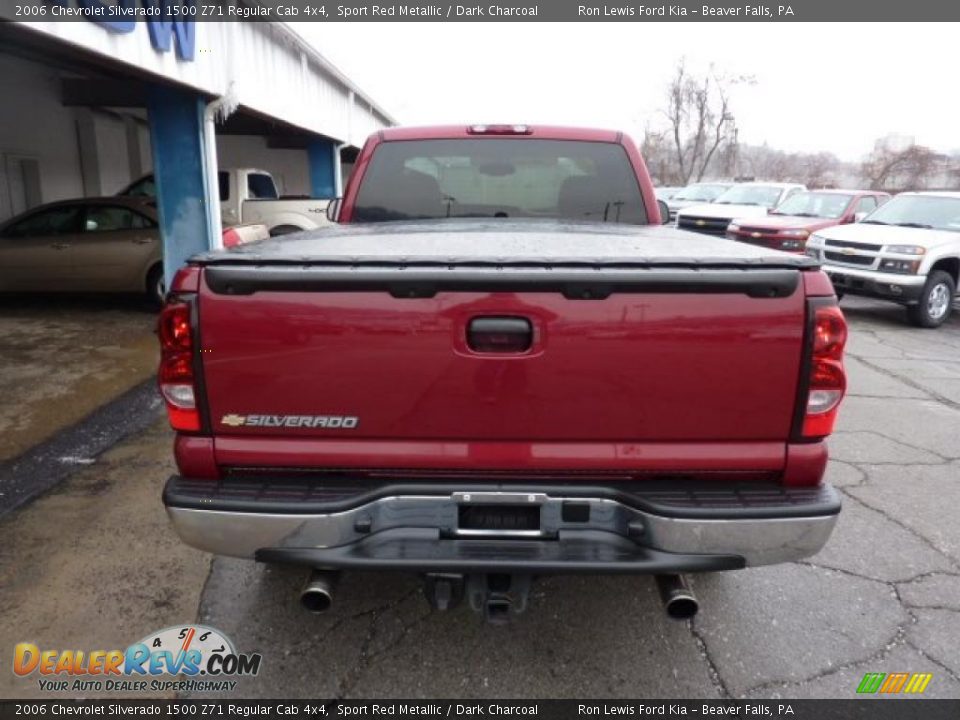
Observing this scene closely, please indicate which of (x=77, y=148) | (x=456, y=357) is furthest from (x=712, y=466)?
(x=77, y=148)

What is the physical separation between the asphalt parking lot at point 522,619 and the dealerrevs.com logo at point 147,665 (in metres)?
0.06

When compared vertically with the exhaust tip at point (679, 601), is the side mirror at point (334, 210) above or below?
above

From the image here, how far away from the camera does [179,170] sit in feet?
25.0

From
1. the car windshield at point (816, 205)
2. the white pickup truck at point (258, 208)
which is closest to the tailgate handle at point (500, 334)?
the white pickup truck at point (258, 208)

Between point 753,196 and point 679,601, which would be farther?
point 753,196

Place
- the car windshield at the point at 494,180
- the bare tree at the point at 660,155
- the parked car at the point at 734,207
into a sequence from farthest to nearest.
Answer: the bare tree at the point at 660,155
the parked car at the point at 734,207
the car windshield at the point at 494,180

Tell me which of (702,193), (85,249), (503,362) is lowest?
(85,249)

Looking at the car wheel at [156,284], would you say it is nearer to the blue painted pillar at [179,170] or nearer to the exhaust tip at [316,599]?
the blue painted pillar at [179,170]

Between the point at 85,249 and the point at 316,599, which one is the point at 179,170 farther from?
the point at 316,599

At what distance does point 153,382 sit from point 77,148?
10.4m

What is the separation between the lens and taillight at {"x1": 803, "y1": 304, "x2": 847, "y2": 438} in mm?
2035

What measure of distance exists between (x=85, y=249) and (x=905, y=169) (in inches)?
Result: 1610

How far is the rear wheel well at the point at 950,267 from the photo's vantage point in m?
9.56

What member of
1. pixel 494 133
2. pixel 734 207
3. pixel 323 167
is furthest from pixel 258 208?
pixel 734 207
